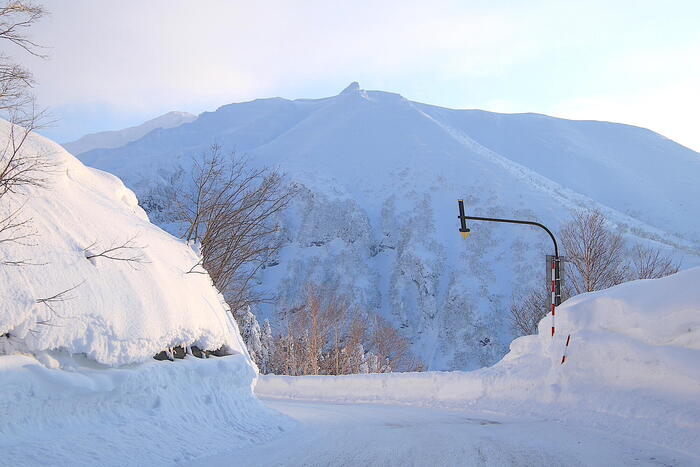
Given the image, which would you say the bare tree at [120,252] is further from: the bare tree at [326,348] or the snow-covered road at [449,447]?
the bare tree at [326,348]

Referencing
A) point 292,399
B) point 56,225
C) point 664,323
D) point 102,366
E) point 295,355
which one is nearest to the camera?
point 102,366

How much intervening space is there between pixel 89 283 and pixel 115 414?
1.42 meters

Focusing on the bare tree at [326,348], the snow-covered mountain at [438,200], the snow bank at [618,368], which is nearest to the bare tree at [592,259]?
the bare tree at [326,348]

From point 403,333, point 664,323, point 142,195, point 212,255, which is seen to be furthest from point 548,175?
point 664,323

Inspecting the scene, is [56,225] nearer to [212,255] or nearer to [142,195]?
[212,255]

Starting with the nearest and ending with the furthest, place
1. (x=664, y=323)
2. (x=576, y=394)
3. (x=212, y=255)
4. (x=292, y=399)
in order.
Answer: (x=664, y=323) < (x=576, y=394) < (x=292, y=399) < (x=212, y=255)

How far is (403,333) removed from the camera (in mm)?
81438

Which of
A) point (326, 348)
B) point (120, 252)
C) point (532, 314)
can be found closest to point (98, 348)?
point (120, 252)

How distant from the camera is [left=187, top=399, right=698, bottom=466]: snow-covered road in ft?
20.0

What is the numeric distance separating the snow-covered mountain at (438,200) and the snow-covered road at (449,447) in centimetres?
3482

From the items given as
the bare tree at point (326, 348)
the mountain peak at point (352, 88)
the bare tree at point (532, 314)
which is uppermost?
the mountain peak at point (352, 88)

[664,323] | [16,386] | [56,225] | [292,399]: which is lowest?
[292,399]

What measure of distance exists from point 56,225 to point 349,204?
4037 inches

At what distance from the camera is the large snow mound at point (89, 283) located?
5.57m
